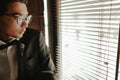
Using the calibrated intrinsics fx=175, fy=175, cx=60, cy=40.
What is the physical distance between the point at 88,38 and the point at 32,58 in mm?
602

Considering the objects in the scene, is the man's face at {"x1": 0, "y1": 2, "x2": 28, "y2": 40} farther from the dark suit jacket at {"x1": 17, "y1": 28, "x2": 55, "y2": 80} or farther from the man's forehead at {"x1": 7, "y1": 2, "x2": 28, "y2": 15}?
the dark suit jacket at {"x1": 17, "y1": 28, "x2": 55, "y2": 80}

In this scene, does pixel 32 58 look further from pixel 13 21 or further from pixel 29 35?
pixel 13 21

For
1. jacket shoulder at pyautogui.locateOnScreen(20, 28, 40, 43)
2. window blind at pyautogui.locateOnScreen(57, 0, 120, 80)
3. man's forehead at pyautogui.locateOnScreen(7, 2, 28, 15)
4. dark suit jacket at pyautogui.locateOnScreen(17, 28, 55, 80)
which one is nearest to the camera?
window blind at pyautogui.locateOnScreen(57, 0, 120, 80)

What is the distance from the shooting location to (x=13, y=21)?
4.95ft

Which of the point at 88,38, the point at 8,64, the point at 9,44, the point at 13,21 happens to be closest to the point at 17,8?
the point at 13,21

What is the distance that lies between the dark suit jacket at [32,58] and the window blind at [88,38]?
0.25 metres

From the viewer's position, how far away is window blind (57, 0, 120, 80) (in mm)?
1244

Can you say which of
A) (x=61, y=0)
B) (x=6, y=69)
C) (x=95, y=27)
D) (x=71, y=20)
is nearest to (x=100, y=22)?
(x=95, y=27)

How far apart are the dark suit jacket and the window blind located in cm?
25

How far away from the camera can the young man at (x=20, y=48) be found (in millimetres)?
1514

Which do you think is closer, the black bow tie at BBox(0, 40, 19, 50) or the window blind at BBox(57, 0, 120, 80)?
the window blind at BBox(57, 0, 120, 80)

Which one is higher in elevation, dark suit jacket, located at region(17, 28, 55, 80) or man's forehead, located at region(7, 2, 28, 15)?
man's forehead, located at region(7, 2, 28, 15)

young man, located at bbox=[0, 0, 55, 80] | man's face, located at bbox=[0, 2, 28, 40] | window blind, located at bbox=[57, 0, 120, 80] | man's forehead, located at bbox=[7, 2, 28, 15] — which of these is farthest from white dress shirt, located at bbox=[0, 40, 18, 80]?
window blind, located at bbox=[57, 0, 120, 80]

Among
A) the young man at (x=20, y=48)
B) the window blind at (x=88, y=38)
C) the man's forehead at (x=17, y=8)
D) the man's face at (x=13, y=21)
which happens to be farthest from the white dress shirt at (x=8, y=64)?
the window blind at (x=88, y=38)
